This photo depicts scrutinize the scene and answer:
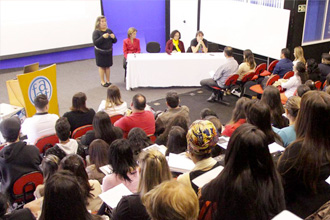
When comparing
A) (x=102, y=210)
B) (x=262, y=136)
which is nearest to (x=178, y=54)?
(x=102, y=210)

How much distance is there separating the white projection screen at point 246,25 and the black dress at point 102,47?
2963 mm

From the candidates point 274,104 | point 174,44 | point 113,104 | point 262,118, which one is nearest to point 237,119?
point 274,104

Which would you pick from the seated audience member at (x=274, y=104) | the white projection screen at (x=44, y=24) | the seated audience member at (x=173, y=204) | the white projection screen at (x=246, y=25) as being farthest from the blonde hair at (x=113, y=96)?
the white projection screen at (x=44, y=24)

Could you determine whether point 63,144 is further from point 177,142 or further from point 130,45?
point 130,45

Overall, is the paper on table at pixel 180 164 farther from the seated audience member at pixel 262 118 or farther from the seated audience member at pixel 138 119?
the seated audience member at pixel 138 119

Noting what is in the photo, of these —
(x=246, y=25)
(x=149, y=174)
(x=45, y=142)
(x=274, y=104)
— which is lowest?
(x=45, y=142)

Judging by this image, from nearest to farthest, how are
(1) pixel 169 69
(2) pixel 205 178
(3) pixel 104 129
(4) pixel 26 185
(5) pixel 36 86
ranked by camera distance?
(2) pixel 205 178 < (4) pixel 26 185 < (3) pixel 104 129 < (5) pixel 36 86 < (1) pixel 169 69

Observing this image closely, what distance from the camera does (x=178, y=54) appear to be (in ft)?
25.0

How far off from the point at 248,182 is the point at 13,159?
2.36 m

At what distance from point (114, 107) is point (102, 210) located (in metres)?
2.42

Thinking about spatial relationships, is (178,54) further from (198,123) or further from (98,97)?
(198,123)

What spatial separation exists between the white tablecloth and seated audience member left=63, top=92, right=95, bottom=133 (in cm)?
298

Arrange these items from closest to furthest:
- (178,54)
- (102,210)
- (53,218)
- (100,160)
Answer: (53,218) → (102,210) → (100,160) → (178,54)

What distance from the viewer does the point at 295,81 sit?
18.4ft
